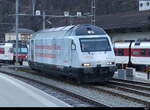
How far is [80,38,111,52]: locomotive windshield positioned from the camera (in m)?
21.3

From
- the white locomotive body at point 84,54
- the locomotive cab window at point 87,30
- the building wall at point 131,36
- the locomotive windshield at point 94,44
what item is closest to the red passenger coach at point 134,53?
the building wall at point 131,36

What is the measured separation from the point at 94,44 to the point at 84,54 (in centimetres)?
99

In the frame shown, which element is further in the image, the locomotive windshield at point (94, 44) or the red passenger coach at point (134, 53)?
the red passenger coach at point (134, 53)

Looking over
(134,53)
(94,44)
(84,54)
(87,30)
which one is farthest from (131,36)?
(84,54)

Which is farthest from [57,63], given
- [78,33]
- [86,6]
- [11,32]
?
[11,32]

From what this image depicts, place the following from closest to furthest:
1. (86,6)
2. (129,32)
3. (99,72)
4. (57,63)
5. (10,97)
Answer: (10,97), (99,72), (57,63), (129,32), (86,6)

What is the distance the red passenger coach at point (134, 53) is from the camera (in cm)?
3647

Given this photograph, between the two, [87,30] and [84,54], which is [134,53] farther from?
[84,54]

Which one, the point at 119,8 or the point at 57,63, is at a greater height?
the point at 119,8

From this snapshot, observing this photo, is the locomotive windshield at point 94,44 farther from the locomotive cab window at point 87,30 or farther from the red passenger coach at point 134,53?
the red passenger coach at point 134,53

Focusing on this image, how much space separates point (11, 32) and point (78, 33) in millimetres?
88951

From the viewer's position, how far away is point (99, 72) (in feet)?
67.7

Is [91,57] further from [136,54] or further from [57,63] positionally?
[136,54]

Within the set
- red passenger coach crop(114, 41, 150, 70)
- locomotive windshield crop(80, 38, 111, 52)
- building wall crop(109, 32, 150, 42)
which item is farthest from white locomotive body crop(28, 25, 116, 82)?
building wall crop(109, 32, 150, 42)
